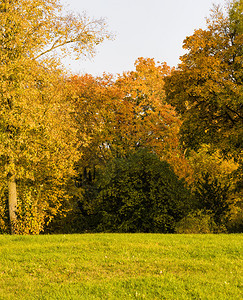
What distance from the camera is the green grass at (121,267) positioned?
279 inches

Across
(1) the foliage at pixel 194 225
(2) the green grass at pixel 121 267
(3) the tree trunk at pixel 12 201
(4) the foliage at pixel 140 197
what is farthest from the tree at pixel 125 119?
(2) the green grass at pixel 121 267

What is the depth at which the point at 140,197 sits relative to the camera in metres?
19.4

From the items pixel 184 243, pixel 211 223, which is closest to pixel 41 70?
pixel 184 243

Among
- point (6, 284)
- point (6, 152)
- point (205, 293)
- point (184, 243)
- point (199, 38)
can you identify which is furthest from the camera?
point (199, 38)

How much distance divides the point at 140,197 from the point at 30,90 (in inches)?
322

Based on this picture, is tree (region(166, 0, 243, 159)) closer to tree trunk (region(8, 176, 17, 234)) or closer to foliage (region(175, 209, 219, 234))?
foliage (region(175, 209, 219, 234))

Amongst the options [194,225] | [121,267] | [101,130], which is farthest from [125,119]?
[121,267]

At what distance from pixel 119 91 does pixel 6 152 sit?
1639 centimetres

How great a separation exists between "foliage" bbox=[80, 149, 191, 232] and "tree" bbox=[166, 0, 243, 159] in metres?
2.97

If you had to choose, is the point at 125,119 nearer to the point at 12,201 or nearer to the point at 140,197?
the point at 140,197

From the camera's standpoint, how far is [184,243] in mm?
11227

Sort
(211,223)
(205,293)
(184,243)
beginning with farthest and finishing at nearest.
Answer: (211,223) → (184,243) → (205,293)

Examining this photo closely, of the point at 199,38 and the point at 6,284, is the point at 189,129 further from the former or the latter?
the point at 6,284

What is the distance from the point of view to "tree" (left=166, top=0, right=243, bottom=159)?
19234mm
